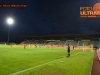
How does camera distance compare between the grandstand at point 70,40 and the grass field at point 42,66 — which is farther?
the grandstand at point 70,40

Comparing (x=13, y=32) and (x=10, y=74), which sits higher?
(x=13, y=32)

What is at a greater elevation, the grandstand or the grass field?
the grandstand

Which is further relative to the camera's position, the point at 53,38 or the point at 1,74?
the point at 53,38

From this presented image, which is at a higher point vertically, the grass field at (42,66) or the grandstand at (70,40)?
the grandstand at (70,40)

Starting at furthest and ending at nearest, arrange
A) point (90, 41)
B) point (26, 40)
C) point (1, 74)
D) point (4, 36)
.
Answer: point (4, 36) → point (26, 40) → point (90, 41) → point (1, 74)

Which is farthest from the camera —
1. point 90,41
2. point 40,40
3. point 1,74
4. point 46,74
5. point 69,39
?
point 40,40

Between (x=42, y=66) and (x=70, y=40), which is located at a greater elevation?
(x=70, y=40)

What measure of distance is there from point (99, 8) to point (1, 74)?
48.3 meters

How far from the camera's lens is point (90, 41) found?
7994 cm

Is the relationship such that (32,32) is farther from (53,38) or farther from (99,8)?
(99,8)

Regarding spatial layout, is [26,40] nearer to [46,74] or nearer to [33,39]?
[33,39]

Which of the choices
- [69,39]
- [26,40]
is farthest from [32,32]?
[69,39]

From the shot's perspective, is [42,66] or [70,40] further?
[70,40]

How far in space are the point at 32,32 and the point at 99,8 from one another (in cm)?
7522
